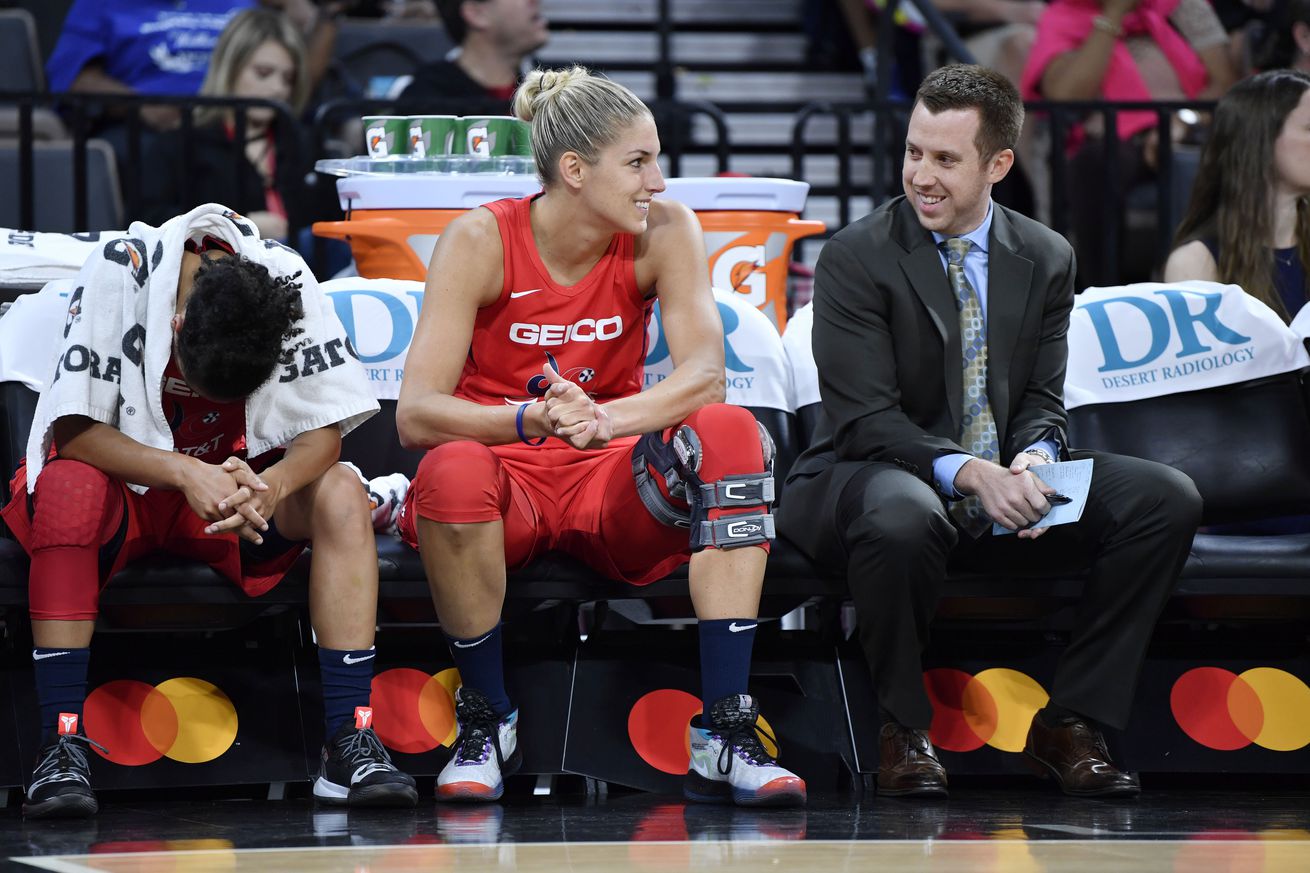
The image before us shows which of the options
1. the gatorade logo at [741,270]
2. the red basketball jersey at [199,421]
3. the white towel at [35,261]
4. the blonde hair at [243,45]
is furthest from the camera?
the blonde hair at [243,45]

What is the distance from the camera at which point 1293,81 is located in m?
4.32

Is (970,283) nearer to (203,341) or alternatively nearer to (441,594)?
(441,594)

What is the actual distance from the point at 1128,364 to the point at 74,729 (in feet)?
7.96

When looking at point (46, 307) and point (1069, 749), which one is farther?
point (46, 307)

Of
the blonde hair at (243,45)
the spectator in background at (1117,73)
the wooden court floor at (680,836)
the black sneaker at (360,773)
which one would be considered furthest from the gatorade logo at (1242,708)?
the blonde hair at (243,45)

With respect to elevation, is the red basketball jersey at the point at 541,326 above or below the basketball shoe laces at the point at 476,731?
above

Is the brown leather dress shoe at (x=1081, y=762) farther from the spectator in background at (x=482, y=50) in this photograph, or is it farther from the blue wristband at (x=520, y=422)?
the spectator in background at (x=482, y=50)

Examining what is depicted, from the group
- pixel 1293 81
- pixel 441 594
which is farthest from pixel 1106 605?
pixel 1293 81

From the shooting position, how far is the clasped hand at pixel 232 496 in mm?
3098

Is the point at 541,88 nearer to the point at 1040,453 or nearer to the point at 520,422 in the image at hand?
the point at 520,422

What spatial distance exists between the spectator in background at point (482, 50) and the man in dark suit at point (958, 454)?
2547 mm

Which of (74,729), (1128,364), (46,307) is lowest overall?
(74,729)

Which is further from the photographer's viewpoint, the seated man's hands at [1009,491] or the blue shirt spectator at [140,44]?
the blue shirt spectator at [140,44]

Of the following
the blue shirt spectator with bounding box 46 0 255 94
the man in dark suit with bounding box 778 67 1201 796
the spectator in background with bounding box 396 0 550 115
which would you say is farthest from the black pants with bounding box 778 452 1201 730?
the blue shirt spectator with bounding box 46 0 255 94
